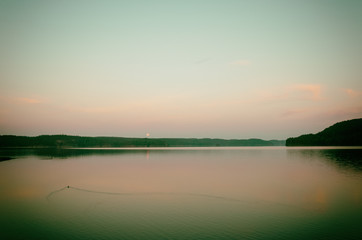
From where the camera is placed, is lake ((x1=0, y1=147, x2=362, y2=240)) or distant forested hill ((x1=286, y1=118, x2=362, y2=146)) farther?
distant forested hill ((x1=286, y1=118, x2=362, y2=146))

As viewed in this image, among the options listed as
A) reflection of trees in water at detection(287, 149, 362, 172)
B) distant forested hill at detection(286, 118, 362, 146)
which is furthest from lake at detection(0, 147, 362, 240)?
distant forested hill at detection(286, 118, 362, 146)

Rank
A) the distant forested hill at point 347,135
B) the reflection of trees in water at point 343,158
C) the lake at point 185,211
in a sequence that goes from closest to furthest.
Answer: the lake at point 185,211 < the reflection of trees in water at point 343,158 < the distant forested hill at point 347,135

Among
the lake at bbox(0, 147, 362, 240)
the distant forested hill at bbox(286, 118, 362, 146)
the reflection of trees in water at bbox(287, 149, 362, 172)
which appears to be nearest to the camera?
the lake at bbox(0, 147, 362, 240)

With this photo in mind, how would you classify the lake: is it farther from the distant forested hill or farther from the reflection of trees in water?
the distant forested hill

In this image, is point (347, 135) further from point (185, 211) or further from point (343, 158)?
point (185, 211)

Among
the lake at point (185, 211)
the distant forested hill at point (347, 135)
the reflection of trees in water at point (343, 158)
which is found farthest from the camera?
the distant forested hill at point (347, 135)

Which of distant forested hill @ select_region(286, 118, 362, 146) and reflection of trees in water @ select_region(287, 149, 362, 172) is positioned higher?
distant forested hill @ select_region(286, 118, 362, 146)

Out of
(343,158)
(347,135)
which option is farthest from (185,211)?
(347,135)

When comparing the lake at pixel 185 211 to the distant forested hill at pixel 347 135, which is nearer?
the lake at pixel 185 211

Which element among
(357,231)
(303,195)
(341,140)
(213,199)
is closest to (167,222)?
(213,199)

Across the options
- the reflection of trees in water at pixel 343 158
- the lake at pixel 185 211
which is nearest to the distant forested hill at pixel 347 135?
the reflection of trees in water at pixel 343 158

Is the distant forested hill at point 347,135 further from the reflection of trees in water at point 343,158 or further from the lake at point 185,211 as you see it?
the lake at point 185,211

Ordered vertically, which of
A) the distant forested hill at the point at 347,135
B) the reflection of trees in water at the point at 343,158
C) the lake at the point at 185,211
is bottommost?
the lake at the point at 185,211

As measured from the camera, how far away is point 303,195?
26.0 m
